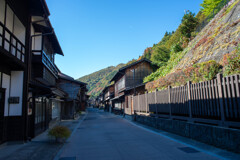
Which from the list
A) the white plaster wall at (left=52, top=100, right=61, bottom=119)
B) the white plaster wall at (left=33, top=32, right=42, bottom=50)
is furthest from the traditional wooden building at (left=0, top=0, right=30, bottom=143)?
the white plaster wall at (left=52, top=100, right=61, bottom=119)

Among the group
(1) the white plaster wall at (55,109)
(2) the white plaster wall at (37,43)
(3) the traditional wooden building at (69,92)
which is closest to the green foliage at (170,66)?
(3) the traditional wooden building at (69,92)

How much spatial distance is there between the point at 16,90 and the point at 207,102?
9332 millimetres

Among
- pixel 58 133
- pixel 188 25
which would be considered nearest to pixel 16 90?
pixel 58 133

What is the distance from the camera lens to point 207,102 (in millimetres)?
7445

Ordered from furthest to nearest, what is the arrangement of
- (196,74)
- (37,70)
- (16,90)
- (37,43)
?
(37,43), (37,70), (196,74), (16,90)

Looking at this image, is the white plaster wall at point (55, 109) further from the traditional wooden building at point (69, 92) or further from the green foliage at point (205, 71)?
the green foliage at point (205, 71)

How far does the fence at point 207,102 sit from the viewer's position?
20.1 ft

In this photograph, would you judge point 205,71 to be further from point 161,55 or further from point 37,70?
point 161,55

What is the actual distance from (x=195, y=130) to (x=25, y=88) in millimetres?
8812

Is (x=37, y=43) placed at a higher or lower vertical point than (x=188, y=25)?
lower

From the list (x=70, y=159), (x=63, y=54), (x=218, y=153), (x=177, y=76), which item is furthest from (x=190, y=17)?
(x=70, y=159)

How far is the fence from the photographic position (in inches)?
241

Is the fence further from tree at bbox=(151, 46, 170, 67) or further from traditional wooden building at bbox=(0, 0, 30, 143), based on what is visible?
tree at bbox=(151, 46, 170, 67)

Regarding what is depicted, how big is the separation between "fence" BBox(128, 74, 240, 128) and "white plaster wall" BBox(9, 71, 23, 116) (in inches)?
341
